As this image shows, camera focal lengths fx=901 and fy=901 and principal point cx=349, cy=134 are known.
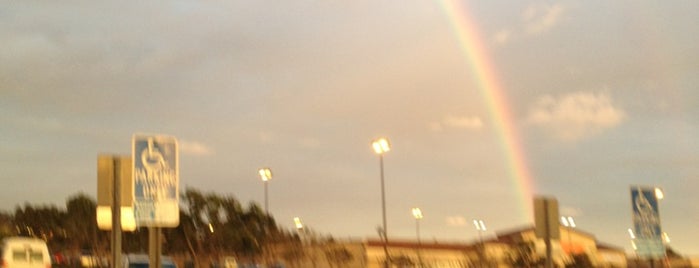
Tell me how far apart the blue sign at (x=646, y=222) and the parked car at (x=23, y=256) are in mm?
18330

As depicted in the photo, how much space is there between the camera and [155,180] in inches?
420

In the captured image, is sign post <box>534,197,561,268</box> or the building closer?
sign post <box>534,197,561,268</box>

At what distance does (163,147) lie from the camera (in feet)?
35.1

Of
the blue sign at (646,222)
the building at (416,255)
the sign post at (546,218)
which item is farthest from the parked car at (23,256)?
the sign post at (546,218)

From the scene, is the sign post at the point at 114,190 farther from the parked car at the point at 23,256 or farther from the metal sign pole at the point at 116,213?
the parked car at the point at 23,256

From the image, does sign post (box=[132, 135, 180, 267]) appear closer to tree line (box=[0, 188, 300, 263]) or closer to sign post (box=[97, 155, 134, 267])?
sign post (box=[97, 155, 134, 267])

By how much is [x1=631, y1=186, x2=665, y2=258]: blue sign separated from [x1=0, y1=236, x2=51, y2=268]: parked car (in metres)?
18.3

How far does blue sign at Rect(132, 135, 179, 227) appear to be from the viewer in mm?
10539

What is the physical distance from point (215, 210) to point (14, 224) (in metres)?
16.2

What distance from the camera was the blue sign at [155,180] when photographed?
1054cm

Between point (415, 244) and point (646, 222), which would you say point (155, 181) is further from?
point (415, 244)

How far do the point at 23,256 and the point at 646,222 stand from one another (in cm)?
1887

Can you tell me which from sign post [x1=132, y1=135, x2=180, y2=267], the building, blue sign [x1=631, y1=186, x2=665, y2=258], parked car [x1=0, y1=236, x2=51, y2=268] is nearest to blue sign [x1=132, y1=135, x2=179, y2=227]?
sign post [x1=132, y1=135, x2=180, y2=267]

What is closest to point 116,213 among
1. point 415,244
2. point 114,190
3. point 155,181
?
point 114,190
